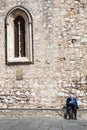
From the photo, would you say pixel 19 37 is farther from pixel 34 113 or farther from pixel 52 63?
pixel 34 113

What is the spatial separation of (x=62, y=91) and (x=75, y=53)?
1763mm

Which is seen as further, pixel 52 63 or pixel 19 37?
pixel 19 37

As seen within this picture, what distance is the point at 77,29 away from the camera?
53.8ft

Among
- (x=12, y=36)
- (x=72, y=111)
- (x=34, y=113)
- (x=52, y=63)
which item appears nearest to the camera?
(x=72, y=111)

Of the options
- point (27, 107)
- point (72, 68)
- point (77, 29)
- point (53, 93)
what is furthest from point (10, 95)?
point (77, 29)

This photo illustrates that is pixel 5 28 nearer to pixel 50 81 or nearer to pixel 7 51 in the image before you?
pixel 7 51

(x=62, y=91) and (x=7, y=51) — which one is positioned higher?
(x=7, y=51)

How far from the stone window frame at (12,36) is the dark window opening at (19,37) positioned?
15cm

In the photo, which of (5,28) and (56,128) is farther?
(5,28)

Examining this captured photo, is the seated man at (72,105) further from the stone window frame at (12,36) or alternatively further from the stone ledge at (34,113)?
the stone window frame at (12,36)

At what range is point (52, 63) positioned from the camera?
16.4 meters

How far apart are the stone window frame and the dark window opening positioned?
15cm

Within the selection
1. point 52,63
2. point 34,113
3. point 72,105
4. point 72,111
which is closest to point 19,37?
point 52,63

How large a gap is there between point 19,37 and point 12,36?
325 millimetres
